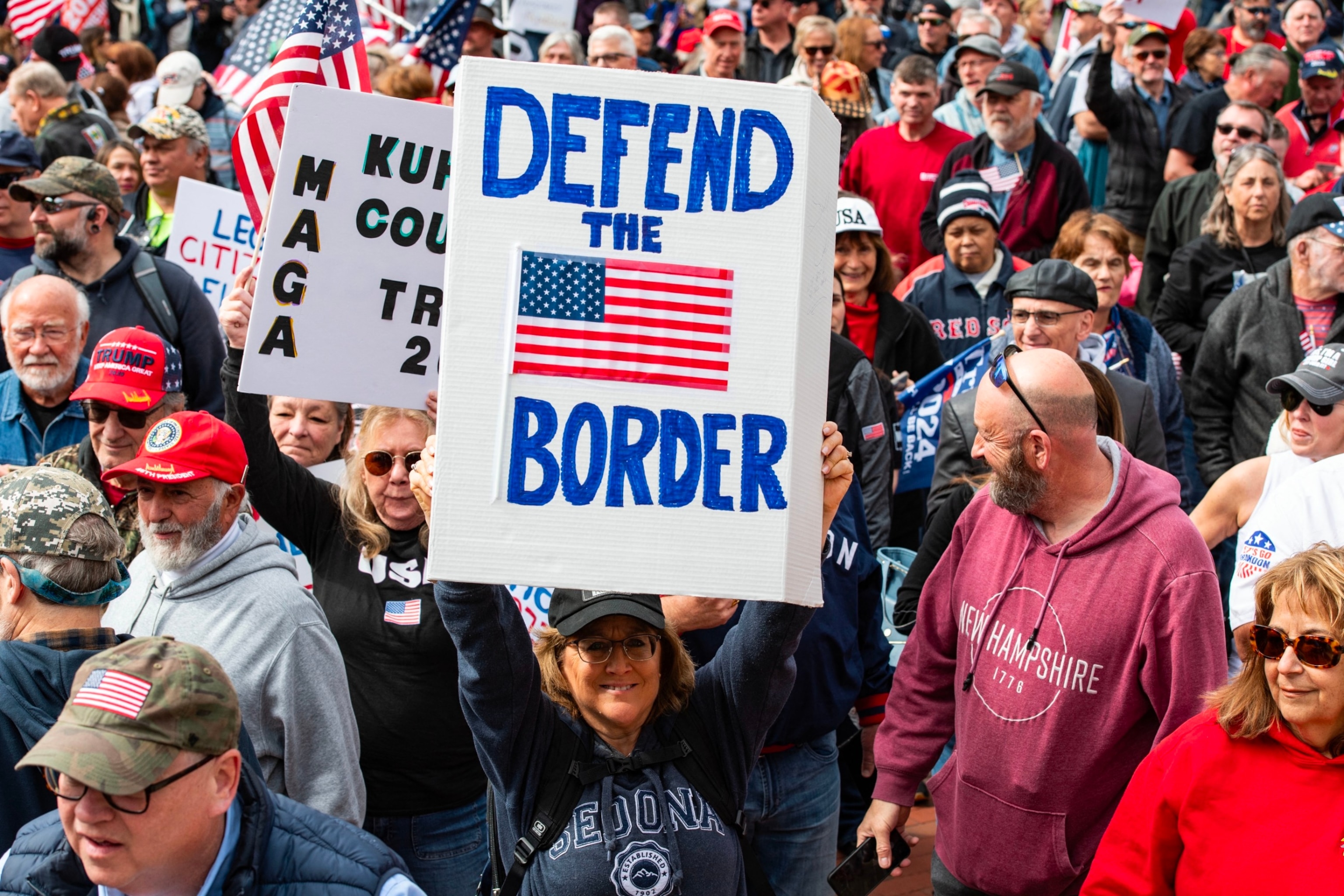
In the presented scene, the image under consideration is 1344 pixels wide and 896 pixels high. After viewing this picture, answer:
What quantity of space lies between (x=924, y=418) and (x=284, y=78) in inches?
120

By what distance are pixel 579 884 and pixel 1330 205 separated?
4762 millimetres

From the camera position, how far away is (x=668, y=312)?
9.27 feet

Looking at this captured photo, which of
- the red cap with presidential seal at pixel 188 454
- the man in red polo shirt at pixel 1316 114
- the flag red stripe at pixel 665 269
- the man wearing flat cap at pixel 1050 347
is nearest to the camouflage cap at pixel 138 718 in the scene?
the flag red stripe at pixel 665 269

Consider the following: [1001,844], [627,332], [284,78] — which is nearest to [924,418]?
[1001,844]

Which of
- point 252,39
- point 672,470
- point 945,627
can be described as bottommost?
point 945,627

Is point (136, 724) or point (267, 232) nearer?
point (136, 724)

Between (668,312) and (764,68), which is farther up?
A: (764,68)

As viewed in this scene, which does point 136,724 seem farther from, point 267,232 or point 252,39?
point 252,39

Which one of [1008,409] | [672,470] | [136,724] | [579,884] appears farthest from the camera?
[1008,409]

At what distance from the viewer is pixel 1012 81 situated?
7.97 metres

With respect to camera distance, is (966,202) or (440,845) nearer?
(440,845)

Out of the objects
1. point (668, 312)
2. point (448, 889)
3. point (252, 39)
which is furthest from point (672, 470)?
point (252, 39)

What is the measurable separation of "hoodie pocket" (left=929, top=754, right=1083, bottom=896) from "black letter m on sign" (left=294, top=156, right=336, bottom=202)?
2.32m

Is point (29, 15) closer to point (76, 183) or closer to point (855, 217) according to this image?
point (76, 183)
